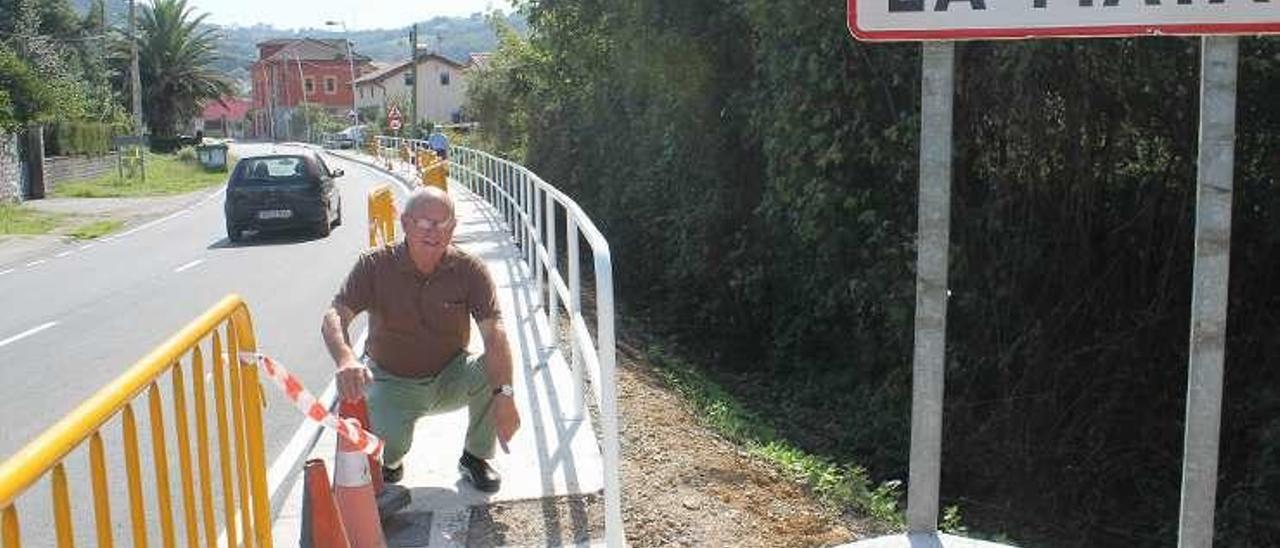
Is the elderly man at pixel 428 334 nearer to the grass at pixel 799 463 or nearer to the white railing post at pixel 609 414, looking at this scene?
the white railing post at pixel 609 414

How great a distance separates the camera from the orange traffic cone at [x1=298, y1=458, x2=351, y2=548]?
375 centimetres

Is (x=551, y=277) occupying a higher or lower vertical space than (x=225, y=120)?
lower

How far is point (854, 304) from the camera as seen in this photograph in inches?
404

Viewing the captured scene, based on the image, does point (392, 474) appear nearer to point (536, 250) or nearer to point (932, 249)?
point (932, 249)

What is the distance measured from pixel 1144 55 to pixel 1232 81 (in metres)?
5.47

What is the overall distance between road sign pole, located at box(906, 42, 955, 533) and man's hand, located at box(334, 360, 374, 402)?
2084mm

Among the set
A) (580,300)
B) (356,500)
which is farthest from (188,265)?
(356,500)

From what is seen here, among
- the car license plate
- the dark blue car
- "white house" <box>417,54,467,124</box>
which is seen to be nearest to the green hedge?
the dark blue car

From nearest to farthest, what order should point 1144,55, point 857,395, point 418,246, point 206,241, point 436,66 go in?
point 418,246
point 1144,55
point 857,395
point 206,241
point 436,66

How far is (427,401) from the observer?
5.07 m

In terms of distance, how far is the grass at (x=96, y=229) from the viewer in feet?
73.5

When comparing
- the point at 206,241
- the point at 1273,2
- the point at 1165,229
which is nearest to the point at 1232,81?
the point at 1273,2

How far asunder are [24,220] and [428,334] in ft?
76.2

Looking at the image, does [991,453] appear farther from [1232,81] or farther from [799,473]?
[1232,81]
